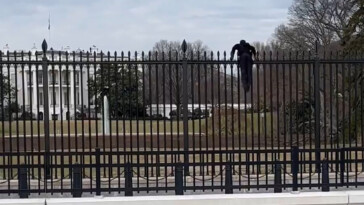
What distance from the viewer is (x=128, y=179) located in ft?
28.3

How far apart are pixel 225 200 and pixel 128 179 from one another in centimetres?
173

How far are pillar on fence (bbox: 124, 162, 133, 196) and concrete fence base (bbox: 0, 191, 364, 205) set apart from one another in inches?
11.1

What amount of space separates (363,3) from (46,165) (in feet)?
76.8

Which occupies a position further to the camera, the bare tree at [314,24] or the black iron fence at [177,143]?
the bare tree at [314,24]

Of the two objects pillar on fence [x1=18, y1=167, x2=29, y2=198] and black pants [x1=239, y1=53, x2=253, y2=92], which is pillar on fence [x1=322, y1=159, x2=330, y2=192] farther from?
pillar on fence [x1=18, y1=167, x2=29, y2=198]

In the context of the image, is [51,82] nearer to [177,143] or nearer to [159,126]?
[159,126]

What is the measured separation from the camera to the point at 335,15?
1731 inches

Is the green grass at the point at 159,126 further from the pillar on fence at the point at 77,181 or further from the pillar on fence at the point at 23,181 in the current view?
the pillar on fence at the point at 77,181

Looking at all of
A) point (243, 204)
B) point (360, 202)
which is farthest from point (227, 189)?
point (360, 202)

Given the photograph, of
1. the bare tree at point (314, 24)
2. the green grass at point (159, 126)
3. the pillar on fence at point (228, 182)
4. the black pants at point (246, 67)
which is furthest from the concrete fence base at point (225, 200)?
the bare tree at point (314, 24)

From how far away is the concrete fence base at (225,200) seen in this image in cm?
829

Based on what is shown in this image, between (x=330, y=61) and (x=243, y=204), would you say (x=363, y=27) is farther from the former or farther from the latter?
(x=243, y=204)

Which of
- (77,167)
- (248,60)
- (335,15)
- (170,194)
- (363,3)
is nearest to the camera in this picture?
(77,167)

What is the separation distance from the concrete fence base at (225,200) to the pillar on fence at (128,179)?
28 centimetres
